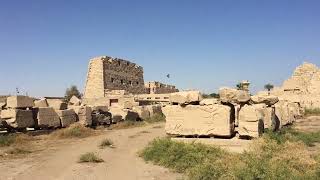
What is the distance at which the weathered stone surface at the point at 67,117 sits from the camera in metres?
16.8

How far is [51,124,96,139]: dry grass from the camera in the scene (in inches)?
606

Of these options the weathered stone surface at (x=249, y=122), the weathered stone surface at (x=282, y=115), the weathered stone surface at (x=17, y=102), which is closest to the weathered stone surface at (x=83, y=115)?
the weathered stone surface at (x=17, y=102)

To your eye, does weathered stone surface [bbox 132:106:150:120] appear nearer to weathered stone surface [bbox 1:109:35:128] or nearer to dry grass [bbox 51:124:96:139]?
dry grass [bbox 51:124:96:139]

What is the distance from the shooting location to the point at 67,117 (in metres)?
17.3

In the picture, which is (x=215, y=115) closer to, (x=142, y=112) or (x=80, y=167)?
(x=80, y=167)

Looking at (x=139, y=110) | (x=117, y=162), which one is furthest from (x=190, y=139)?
(x=139, y=110)

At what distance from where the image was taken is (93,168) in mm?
8758

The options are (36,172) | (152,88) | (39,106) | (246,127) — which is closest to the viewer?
(36,172)

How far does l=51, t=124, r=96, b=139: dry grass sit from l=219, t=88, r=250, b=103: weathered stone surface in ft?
24.3

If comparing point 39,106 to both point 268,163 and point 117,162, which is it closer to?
point 117,162

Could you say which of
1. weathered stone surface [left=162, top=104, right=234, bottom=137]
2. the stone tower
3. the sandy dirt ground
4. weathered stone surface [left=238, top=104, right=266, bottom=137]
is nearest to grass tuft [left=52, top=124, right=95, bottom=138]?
the sandy dirt ground

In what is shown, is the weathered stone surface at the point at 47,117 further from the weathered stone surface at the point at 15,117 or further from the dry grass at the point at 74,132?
the weathered stone surface at the point at 15,117

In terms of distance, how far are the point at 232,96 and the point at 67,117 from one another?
9.18 meters

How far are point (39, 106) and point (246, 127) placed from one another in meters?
10.0
